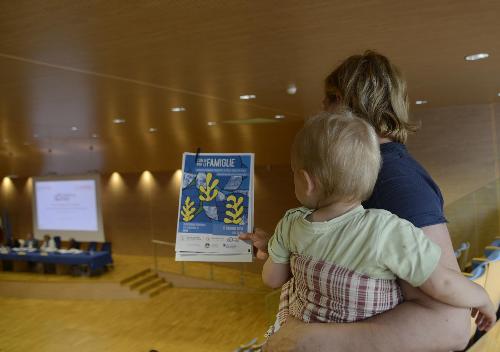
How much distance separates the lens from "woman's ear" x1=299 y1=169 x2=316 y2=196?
105cm

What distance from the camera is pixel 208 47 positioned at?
3.26 metres

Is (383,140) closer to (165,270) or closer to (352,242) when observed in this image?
(352,242)

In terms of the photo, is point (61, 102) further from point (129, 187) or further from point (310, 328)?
point (129, 187)

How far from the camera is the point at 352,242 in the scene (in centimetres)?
104

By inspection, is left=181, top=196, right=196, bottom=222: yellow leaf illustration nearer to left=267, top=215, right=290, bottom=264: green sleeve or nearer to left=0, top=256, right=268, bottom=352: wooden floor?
left=267, top=215, right=290, bottom=264: green sleeve

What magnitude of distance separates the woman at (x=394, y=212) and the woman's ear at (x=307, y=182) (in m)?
0.15

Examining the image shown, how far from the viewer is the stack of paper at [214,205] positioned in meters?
1.58

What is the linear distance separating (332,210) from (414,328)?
31cm

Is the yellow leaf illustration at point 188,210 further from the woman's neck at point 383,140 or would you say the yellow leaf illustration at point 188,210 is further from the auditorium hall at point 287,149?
the woman's neck at point 383,140

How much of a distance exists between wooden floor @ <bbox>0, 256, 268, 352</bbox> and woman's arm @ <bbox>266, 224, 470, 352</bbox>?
8.29 meters

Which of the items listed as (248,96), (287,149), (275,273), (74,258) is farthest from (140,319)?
(275,273)

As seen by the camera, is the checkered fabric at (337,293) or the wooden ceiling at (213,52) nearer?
the checkered fabric at (337,293)

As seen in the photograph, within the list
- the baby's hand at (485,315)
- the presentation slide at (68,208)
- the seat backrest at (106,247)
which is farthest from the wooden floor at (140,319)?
the baby's hand at (485,315)

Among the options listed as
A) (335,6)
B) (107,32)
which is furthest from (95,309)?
(335,6)
